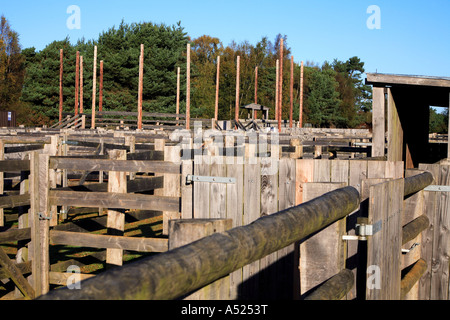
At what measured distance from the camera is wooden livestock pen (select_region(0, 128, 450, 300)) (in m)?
1.62

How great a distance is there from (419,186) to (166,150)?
14.7 ft

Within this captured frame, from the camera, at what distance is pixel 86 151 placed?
16.4 meters

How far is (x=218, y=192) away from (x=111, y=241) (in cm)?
167

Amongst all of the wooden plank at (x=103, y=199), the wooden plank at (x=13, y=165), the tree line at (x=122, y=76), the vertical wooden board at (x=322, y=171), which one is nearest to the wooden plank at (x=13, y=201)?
the wooden plank at (x=13, y=165)

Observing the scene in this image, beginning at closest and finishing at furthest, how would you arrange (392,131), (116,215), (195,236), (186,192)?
(195,236)
(186,192)
(116,215)
(392,131)

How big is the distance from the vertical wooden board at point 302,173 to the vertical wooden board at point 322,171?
0.04 meters

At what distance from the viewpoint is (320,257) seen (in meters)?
2.84

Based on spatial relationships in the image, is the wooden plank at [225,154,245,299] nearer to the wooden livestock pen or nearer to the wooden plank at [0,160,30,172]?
the wooden livestock pen

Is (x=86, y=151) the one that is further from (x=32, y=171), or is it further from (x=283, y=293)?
(x=283, y=293)

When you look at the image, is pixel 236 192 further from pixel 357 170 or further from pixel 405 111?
pixel 405 111

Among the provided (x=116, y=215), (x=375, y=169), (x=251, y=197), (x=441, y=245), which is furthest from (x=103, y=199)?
(x=441, y=245)

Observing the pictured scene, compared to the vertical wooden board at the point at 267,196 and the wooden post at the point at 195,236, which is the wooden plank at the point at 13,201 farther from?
the wooden post at the point at 195,236

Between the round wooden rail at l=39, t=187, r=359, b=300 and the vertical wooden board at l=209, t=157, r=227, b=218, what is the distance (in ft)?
9.19

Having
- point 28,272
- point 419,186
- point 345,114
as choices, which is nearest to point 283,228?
point 419,186
